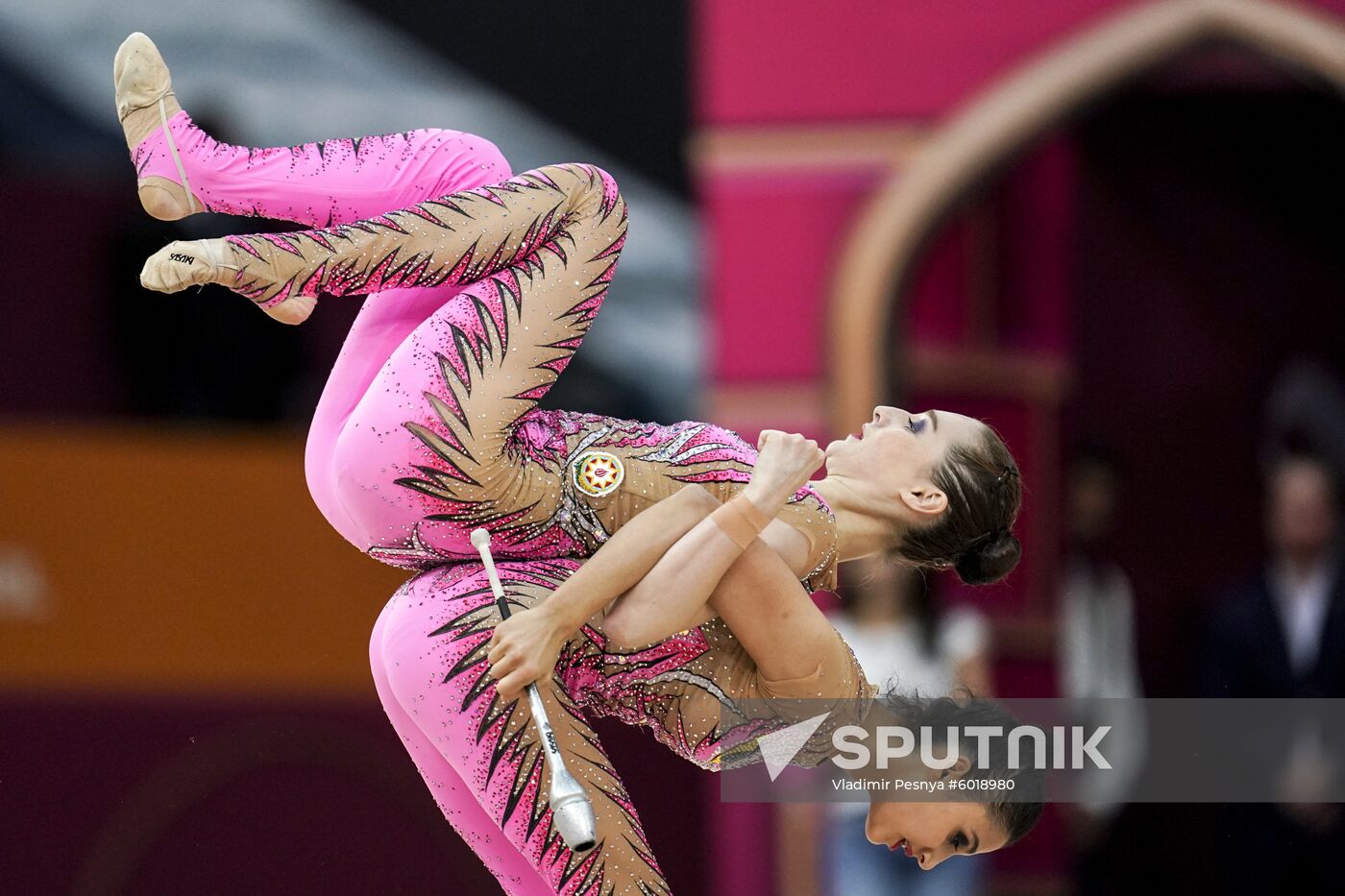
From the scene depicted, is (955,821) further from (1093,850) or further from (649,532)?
(1093,850)

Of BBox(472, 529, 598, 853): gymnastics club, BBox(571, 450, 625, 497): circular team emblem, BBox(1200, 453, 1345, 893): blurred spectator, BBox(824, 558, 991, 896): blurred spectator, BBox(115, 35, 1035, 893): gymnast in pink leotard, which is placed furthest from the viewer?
BBox(1200, 453, 1345, 893): blurred spectator

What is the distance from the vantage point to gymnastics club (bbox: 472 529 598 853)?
2.02 meters

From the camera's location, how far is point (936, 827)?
2.31 m

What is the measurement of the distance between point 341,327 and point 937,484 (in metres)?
2.55

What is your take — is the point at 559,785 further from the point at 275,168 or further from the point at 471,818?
the point at 275,168

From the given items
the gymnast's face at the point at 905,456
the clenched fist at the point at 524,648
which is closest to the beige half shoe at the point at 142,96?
the clenched fist at the point at 524,648

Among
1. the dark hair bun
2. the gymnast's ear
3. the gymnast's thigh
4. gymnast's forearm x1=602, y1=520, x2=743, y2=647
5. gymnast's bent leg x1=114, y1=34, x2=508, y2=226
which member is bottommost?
the gymnast's thigh

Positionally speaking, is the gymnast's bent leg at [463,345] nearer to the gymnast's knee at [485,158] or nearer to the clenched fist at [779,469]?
the gymnast's knee at [485,158]

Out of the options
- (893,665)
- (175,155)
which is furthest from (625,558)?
(893,665)

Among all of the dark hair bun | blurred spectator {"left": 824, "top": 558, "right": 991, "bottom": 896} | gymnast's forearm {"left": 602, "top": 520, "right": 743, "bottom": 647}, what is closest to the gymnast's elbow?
gymnast's forearm {"left": 602, "top": 520, "right": 743, "bottom": 647}

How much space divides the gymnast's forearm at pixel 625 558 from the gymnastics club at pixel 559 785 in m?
0.08

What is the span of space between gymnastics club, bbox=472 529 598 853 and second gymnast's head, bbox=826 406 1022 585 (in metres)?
0.53

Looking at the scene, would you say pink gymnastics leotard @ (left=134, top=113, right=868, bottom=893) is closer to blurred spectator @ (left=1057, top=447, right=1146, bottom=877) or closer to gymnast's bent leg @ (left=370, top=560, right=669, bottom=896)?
gymnast's bent leg @ (left=370, top=560, right=669, bottom=896)

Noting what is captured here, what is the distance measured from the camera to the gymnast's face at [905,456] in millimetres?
2301
